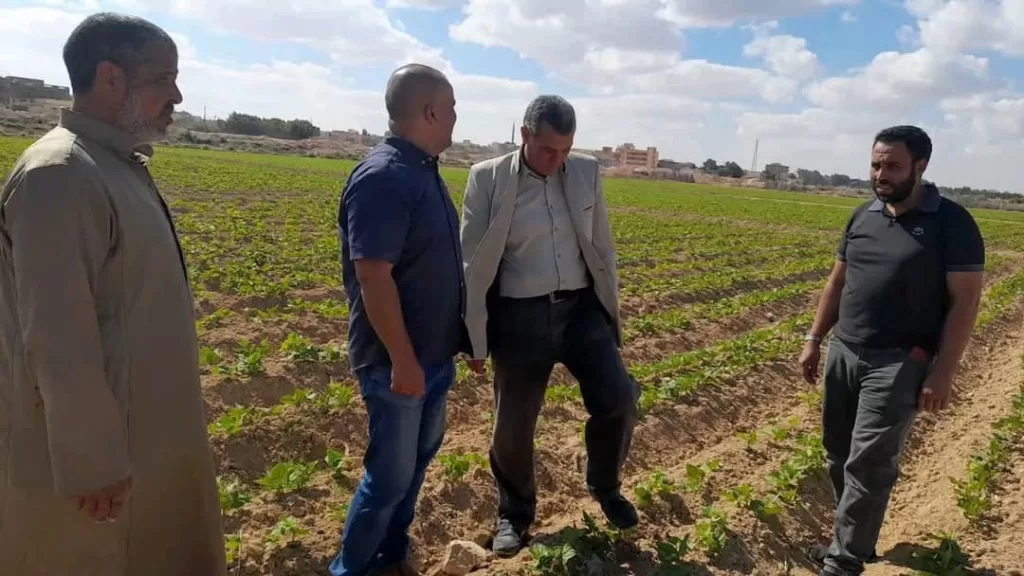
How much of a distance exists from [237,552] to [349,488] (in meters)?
0.98

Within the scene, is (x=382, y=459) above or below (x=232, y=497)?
above

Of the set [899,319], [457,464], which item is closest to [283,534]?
[457,464]

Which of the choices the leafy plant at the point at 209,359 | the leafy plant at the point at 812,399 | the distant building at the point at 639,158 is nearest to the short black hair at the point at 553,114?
the leafy plant at the point at 209,359

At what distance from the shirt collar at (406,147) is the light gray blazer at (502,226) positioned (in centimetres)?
68

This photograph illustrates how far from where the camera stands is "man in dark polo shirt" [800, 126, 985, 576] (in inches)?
143

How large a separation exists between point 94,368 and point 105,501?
1.35ft

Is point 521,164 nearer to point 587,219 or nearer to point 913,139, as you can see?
point 587,219

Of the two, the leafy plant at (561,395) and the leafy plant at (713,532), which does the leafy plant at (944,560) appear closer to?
the leafy plant at (713,532)

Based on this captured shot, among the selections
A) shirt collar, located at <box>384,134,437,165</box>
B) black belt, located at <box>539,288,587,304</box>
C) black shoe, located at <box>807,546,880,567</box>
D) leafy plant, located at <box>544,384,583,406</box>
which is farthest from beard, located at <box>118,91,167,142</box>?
leafy plant, located at <box>544,384,583,406</box>

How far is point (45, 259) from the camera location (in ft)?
6.63

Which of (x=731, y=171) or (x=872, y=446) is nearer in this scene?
(x=872, y=446)

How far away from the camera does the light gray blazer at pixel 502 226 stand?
3.67 metres

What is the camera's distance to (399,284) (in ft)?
9.80

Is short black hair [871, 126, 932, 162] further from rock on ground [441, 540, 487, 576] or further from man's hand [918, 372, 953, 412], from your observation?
rock on ground [441, 540, 487, 576]
